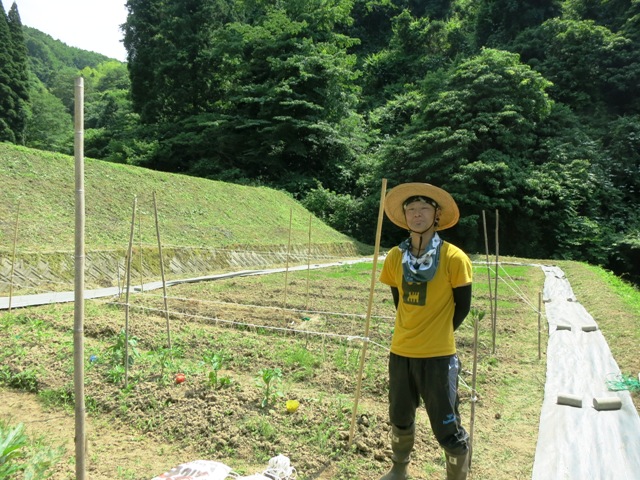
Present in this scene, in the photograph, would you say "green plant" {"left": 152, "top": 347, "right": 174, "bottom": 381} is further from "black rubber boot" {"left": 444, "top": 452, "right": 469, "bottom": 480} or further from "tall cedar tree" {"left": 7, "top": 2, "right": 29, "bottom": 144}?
"tall cedar tree" {"left": 7, "top": 2, "right": 29, "bottom": 144}

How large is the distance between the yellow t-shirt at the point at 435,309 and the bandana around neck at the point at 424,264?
0.03m

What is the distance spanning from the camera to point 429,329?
222cm

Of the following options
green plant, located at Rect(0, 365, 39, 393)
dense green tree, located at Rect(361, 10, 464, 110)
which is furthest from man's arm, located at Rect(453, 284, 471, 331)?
dense green tree, located at Rect(361, 10, 464, 110)

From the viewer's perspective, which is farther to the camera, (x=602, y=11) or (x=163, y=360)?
(x=602, y=11)

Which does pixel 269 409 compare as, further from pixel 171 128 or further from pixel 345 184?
pixel 171 128

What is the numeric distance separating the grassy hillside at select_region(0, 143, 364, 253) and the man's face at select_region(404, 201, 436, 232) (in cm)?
536

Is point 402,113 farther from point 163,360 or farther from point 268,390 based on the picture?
point 268,390

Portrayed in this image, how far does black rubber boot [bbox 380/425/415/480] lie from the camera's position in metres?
2.37

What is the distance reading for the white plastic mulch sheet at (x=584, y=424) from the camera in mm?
2721

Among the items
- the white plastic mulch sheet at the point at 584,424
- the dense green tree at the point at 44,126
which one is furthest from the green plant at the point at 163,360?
the dense green tree at the point at 44,126

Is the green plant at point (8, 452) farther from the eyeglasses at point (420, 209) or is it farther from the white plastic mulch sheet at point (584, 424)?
the white plastic mulch sheet at point (584, 424)

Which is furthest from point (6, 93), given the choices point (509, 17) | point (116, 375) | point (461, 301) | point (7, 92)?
point (461, 301)

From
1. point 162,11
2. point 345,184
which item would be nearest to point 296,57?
point 345,184

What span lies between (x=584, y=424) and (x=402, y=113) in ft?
72.3
